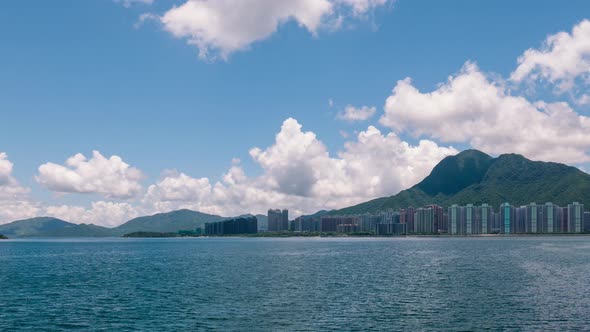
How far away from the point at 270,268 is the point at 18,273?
77731 mm

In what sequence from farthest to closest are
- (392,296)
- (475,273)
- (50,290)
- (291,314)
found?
(475,273) → (50,290) → (392,296) → (291,314)

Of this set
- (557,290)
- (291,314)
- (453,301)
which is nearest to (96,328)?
(291,314)

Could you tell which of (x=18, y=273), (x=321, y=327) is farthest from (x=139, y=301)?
(x=18, y=273)

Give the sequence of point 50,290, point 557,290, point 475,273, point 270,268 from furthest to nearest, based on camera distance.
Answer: point 270,268
point 475,273
point 50,290
point 557,290

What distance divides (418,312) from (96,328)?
4821cm

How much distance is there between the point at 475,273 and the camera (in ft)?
443

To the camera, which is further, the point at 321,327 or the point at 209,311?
the point at 209,311

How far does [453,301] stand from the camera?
87.5m

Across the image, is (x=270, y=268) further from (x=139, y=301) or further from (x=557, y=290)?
(x=557, y=290)

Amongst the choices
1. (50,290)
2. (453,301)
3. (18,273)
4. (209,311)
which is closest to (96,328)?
(209,311)

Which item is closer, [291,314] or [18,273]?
[291,314]

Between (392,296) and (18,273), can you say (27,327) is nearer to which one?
(392,296)

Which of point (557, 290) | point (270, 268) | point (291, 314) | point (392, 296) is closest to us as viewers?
point (291, 314)

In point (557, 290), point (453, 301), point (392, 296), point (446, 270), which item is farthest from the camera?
point (446, 270)
